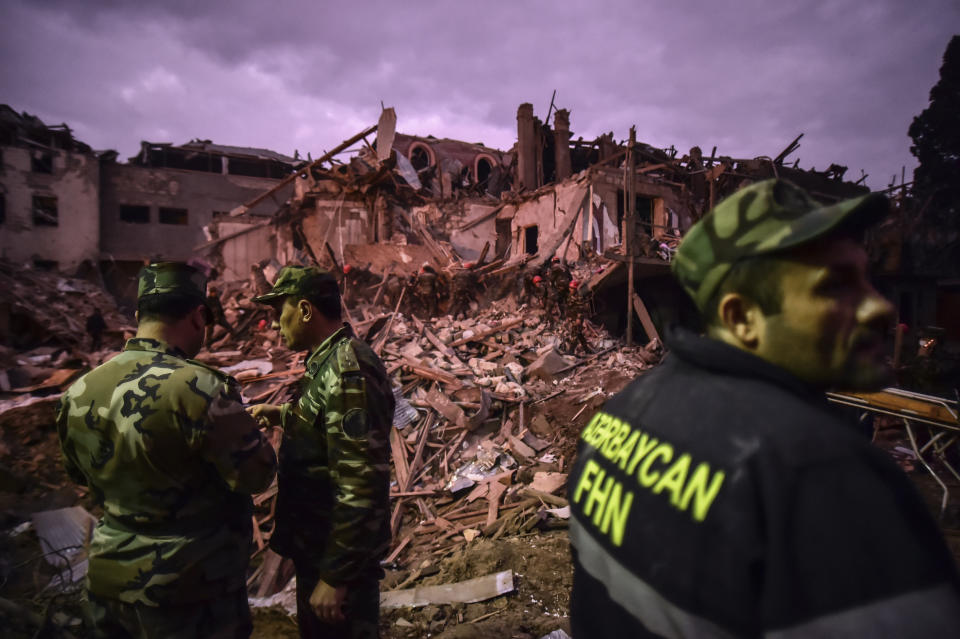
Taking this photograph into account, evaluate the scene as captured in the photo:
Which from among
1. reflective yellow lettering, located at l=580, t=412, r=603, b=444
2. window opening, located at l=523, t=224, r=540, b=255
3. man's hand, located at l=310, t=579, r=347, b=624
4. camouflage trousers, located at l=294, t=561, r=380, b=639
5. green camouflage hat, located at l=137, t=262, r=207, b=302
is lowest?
camouflage trousers, located at l=294, t=561, r=380, b=639

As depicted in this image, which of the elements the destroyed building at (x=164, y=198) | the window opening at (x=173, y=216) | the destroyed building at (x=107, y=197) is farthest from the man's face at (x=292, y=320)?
the window opening at (x=173, y=216)

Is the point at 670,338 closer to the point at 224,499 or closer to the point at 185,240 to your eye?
the point at 224,499

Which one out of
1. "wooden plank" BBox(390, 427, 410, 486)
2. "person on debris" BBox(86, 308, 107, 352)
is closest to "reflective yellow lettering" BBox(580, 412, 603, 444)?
"wooden plank" BBox(390, 427, 410, 486)

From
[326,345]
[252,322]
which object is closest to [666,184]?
[252,322]

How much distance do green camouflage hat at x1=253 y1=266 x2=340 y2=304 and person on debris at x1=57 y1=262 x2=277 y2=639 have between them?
631mm

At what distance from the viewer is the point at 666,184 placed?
17.0 m

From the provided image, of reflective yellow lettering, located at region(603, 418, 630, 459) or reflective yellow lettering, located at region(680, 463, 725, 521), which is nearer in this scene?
reflective yellow lettering, located at region(680, 463, 725, 521)

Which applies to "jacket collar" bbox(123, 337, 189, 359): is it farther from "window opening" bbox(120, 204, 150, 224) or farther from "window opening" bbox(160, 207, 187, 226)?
"window opening" bbox(120, 204, 150, 224)

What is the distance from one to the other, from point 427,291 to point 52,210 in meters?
24.2

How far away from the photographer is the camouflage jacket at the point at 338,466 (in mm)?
2258

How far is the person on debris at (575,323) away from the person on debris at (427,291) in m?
3.91

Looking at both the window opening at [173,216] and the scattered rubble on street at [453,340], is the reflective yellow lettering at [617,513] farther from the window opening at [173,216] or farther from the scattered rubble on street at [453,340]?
the window opening at [173,216]

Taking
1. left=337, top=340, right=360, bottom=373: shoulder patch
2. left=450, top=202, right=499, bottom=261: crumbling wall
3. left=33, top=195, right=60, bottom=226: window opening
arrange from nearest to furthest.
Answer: left=337, top=340, right=360, bottom=373: shoulder patch → left=450, top=202, right=499, bottom=261: crumbling wall → left=33, top=195, right=60, bottom=226: window opening

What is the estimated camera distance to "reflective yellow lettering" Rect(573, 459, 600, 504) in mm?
1215
